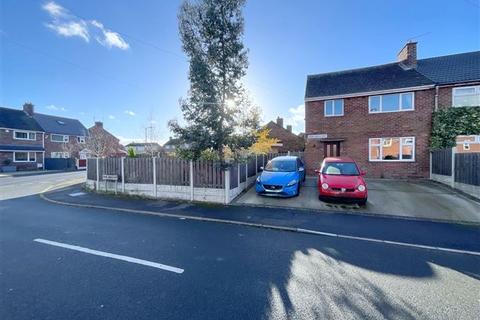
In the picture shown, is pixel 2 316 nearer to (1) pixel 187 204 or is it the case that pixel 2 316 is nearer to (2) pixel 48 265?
(2) pixel 48 265

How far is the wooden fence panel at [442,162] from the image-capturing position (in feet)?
37.0

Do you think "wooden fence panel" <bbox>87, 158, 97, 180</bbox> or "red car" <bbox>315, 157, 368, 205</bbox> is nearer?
"red car" <bbox>315, 157, 368, 205</bbox>

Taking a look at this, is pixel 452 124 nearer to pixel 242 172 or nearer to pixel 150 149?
pixel 242 172

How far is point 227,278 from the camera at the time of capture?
147 inches

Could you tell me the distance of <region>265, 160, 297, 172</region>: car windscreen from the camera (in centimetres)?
1064

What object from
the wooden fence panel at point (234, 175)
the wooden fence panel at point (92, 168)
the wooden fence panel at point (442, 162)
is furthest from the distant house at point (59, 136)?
the wooden fence panel at point (442, 162)

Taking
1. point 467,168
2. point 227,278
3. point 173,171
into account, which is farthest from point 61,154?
point 467,168

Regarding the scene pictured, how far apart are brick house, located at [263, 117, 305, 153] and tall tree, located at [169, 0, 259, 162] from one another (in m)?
21.9

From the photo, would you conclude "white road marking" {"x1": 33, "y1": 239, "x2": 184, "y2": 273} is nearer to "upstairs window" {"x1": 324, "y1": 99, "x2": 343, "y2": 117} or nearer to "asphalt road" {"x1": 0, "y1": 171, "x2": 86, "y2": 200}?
"asphalt road" {"x1": 0, "y1": 171, "x2": 86, "y2": 200}

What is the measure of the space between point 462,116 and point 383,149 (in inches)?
167

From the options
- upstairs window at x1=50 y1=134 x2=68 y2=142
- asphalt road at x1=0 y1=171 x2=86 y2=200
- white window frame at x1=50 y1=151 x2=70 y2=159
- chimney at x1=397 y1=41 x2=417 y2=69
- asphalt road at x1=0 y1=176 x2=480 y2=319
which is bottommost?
asphalt road at x1=0 y1=176 x2=480 y2=319

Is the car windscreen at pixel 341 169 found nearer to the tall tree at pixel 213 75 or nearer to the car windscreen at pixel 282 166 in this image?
the car windscreen at pixel 282 166

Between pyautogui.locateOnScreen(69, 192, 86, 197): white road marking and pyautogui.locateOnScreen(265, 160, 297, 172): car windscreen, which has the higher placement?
pyautogui.locateOnScreen(265, 160, 297, 172): car windscreen

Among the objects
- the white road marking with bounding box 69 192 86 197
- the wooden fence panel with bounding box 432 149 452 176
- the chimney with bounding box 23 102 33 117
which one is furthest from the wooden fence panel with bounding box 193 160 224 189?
the chimney with bounding box 23 102 33 117
